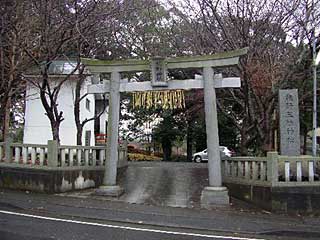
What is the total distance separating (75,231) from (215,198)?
17.4 ft

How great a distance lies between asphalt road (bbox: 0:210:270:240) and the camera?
809cm

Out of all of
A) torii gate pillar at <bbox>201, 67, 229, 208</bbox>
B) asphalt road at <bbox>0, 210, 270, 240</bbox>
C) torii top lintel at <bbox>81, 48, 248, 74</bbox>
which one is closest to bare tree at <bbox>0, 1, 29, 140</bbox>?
torii top lintel at <bbox>81, 48, 248, 74</bbox>

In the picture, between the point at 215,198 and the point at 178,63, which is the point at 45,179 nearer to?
the point at 215,198

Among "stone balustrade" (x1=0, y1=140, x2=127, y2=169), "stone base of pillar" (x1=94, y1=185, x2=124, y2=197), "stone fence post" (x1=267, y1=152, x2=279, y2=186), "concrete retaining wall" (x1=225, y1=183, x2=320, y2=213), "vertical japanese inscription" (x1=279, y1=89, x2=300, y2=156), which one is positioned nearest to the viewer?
"concrete retaining wall" (x1=225, y1=183, x2=320, y2=213)

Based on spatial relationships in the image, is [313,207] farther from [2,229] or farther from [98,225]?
[2,229]

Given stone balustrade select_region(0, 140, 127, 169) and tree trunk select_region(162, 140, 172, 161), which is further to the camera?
tree trunk select_region(162, 140, 172, 161)

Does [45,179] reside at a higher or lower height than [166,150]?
lower

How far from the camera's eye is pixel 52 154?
13891mm

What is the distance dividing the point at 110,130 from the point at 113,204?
2744 millimetres

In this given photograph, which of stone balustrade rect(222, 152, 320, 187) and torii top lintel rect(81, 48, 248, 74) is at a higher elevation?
torii top lintel rect(81, 48, 248, 74)

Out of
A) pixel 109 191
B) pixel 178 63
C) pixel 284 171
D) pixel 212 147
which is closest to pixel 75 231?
pixel 109 191

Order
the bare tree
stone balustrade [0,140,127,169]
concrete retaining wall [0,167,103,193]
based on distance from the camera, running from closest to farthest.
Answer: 1. concrete retaining wall [0,167,103,193]
2. stone balustrade [0,140,127,169]
3. the bare tree

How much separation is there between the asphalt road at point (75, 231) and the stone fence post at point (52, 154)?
3834mm

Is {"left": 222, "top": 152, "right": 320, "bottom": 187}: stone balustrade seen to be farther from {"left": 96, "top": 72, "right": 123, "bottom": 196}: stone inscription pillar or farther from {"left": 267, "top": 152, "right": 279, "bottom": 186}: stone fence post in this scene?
{"left": 96, "top": 72, "right": 123, "bottom": 196}: stone inscription pillar
